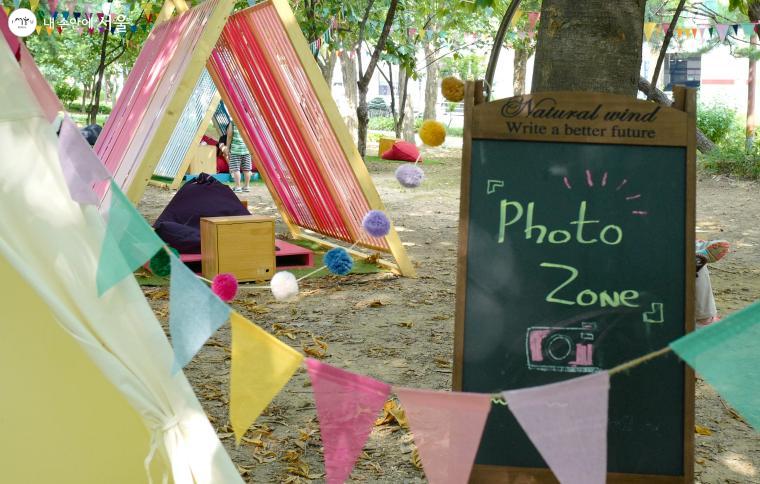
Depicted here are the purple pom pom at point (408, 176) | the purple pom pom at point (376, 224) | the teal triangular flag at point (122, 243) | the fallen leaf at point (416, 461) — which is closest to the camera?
the teal triangular flag at point (122, 243)

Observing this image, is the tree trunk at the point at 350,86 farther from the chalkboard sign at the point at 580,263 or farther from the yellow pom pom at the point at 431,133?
the chalkboard sign at the point at 580,263

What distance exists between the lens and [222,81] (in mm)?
7746

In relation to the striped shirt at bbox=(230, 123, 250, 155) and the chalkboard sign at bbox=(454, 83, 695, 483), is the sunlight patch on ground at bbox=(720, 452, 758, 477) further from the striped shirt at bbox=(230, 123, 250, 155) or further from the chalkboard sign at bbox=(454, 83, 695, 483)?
the striped shirt at bbox=(230, 123, 250, 155)

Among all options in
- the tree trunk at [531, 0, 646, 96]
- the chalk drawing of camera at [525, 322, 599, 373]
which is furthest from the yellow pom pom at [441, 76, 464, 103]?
the chalk drawing of camera at [525, 322, 599, 373]

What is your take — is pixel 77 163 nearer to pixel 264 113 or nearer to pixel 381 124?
pixel 264 113

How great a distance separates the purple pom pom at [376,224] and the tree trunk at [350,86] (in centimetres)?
1216

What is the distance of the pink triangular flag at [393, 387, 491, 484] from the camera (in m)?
2.17

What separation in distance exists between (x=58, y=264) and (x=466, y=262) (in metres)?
1.16

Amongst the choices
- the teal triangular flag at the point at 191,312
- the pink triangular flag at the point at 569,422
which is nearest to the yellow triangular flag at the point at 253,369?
the teal triangular flag at the point at 191,312

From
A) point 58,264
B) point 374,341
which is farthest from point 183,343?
point 374,341

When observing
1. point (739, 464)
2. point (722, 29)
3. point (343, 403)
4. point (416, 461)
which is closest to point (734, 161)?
point (722, 29)

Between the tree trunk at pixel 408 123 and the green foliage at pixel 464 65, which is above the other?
the green foliage at pixel 464 65

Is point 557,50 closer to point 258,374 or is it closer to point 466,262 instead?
point 466,262

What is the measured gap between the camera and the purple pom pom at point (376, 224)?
469 centimetres
